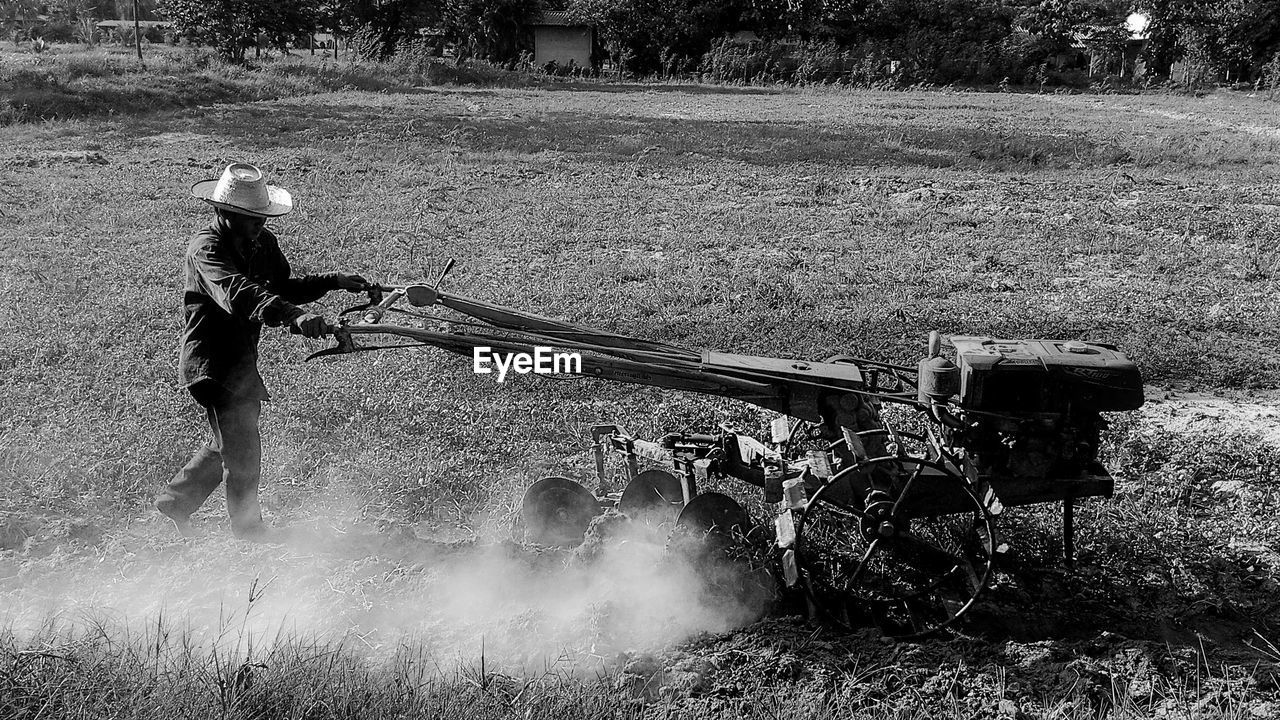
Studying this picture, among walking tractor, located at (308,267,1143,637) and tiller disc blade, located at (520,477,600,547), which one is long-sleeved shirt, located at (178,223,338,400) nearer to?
walking tractor, located at (308,267,1143,637)

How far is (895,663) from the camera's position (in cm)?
397

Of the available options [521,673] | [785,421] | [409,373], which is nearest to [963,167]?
[409,373]

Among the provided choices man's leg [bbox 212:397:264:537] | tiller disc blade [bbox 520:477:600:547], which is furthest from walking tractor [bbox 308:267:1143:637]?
man's leg [bbox 212:397:264:537]

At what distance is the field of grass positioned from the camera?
3809 millimetres

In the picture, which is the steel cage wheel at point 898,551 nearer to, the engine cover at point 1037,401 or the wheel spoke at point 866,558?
the wheel spoke at point 866,558

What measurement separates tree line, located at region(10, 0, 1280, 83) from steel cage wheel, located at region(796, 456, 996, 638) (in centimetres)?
2983

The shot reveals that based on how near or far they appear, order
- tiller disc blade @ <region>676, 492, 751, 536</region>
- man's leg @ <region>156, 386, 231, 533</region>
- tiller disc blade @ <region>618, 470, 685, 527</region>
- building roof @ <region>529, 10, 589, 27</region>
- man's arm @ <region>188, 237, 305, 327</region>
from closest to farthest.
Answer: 1. man's arm @ <region>188, 237, 305, 327</region>
2. tiller disc blade @ <region>676, 492, 751, 536</region>
3. man's leg @ <region>156, 386, 231, 533</region>
4. tiller disc blade @ <region>618, 470, 685, 527</region>
5. building roof @ <region>529, 10, 589, 27</region>

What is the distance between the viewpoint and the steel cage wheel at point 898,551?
13.4ft

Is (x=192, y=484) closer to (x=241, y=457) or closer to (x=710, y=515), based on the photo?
(x=241, y=457)

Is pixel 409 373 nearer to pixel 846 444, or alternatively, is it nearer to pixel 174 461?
pixel 174 461

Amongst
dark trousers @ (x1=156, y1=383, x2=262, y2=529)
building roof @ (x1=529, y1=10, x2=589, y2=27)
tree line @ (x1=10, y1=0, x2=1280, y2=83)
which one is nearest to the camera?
dark trousers @ (x1=156, y1=383, x2=262, y2=529)

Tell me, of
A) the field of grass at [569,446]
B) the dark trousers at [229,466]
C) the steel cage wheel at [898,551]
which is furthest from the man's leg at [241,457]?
the steel cage wheel at [898,551]

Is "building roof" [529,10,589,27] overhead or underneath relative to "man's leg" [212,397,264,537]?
overhead

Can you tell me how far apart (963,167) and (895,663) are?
12.6 m
